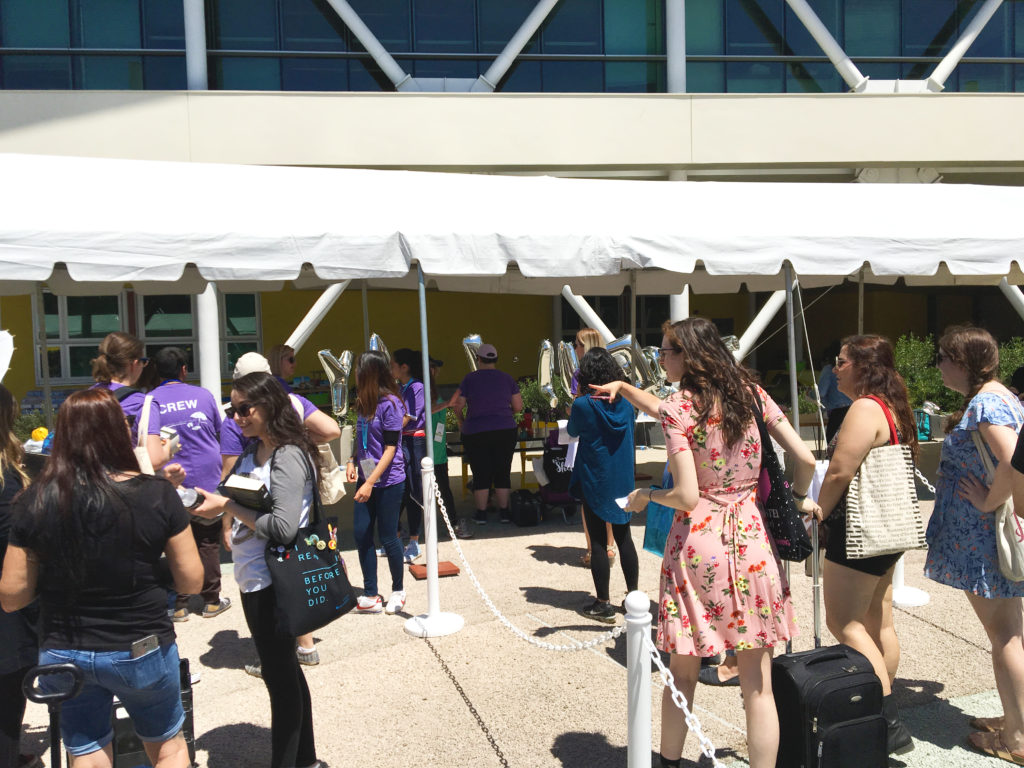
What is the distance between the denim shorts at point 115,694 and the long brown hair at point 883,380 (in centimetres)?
287

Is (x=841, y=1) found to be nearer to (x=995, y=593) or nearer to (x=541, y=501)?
(x=541, y=501)

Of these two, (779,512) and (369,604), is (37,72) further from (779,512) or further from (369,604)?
(779,512)

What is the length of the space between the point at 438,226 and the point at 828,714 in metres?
4.22

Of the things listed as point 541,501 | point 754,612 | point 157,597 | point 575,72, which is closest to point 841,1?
point 575,72

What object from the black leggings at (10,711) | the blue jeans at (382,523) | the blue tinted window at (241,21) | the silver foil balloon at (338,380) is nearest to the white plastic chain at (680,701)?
the black leggings at (10,711)

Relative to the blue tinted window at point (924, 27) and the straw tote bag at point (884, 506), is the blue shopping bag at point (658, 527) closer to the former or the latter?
the straw tote bag at point (884, 506)

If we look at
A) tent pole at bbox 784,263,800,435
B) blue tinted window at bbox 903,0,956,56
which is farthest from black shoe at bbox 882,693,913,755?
blue tinted window at bbox 903,0,956,56

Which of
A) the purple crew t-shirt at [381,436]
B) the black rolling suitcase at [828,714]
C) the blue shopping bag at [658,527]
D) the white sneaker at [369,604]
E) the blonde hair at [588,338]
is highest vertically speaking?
the blonde hair at [588,338]

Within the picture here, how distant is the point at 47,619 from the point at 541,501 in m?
5.88

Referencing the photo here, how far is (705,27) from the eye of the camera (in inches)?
561

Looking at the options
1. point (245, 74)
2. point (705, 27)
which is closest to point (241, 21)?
point (245, 74)

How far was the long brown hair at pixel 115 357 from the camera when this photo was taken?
4906 mm

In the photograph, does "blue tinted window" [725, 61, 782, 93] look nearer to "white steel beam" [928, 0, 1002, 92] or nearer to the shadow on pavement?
"white steel beam" [928, 0, 1002, 92]

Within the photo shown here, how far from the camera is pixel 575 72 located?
45.6 ft
